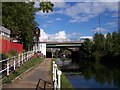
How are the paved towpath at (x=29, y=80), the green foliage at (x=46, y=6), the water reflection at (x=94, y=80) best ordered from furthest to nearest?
the water reflection at (x=94, y=80) < the paved towpath at (x=29, y=80) < the green foliage at (x=46, y=6)

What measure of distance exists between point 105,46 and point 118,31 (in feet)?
19.9

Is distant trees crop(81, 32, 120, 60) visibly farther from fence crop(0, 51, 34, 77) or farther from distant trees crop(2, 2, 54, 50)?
fence crop(0, 51, 34, 77)

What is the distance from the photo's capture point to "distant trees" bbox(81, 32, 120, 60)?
84688 mm

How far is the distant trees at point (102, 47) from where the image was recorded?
84.7 m

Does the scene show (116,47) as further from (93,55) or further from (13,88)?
(13,88)

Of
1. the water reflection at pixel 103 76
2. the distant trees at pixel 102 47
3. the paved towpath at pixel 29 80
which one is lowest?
the water reflection at pixel 103 76

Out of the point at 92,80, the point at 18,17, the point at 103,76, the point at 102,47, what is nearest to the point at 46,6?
the point at 92,80

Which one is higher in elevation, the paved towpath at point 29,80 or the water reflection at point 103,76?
the paved towpath at point 29,80

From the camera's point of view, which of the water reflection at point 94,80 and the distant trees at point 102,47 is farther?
the distant trees at point 102,47

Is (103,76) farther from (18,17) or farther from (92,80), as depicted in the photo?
(18,17)

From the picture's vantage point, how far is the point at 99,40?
95.6m

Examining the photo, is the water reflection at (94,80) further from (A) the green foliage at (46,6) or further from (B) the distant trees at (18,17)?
(A) the green foliage at (46,6)

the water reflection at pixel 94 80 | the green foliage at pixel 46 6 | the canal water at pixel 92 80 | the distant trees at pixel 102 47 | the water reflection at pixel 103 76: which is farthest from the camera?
the distant trees at pixel 102 47

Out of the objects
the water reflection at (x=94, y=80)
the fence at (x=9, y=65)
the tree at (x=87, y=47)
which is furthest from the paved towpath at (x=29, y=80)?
the tree at (x=87, y=47)
